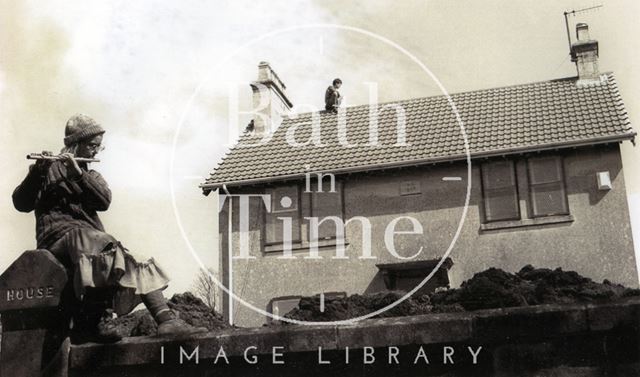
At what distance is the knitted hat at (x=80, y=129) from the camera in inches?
264

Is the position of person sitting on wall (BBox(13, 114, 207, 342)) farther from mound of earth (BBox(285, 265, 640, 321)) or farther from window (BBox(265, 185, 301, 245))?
window (BBox(265, 185, 301, 245))

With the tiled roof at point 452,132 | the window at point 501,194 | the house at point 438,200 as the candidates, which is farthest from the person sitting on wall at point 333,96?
the window at point 501,194

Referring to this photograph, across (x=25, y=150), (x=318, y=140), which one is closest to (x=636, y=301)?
(x=25, y=150)

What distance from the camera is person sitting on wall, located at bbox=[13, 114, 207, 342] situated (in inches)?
245

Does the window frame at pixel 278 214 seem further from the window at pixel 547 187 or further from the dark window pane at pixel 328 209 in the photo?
the window at pixel 547 187

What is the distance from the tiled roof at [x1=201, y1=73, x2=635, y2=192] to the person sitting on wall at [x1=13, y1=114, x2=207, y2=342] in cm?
1562

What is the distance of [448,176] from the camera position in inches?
867

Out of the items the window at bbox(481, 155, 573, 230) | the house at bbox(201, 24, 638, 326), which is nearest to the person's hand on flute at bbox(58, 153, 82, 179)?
the house at bbox(201, 24, 638, 326)

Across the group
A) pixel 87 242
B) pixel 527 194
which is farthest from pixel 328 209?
pixel 87 242

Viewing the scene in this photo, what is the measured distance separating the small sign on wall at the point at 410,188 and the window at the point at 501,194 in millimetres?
1779

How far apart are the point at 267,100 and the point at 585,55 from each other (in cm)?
977

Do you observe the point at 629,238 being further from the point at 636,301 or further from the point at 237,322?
the point at 636,301

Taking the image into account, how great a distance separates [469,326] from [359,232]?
17.1 meters

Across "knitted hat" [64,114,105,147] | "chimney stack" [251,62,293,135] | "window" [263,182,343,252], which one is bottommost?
"knitted hat" [64,114,105,147]
